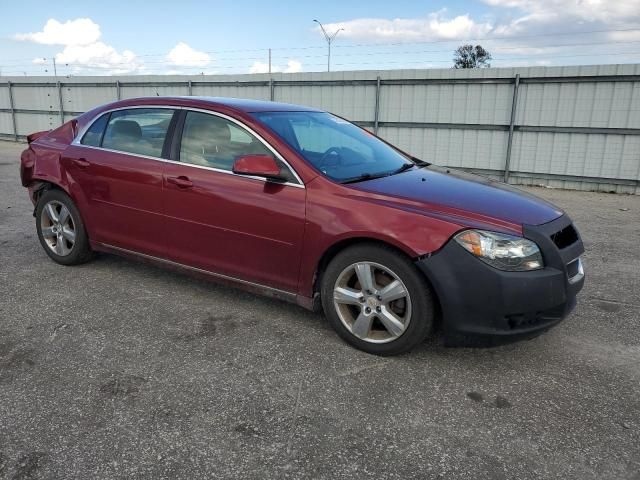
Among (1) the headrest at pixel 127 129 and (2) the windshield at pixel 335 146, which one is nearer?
(2) the windshield at pixel 335 146

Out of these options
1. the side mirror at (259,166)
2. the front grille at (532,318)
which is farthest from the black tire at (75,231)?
the front grille at (532,318)

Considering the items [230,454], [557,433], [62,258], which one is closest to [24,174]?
[62,258]

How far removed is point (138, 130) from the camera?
4.29 m

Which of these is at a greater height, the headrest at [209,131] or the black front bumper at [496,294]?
the headrest at [209,131]

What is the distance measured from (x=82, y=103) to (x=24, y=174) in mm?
14879

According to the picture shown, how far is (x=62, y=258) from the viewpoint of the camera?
4.84 meters

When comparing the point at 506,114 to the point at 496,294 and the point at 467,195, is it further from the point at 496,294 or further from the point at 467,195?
the point at 496,294

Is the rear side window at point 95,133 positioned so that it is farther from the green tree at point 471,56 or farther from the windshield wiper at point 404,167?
the green tree at point 471,56

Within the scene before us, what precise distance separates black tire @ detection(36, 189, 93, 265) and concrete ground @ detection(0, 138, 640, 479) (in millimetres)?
525

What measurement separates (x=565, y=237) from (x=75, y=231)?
3979mm

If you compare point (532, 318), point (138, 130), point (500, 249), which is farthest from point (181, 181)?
point (532, 318)

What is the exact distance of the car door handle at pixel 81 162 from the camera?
446 centimetres

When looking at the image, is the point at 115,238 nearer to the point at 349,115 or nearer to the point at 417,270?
the point at 417,270

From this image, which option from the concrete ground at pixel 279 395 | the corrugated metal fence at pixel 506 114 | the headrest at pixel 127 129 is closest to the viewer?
the concrete ground at pixel 279 395
